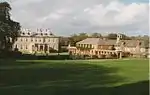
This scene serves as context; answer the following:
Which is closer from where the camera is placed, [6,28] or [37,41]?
[6,28]

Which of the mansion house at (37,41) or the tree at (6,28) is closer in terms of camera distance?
the tree at (6,28)

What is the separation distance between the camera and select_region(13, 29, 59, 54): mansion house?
123 meters

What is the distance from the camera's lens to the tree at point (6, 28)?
226 feet

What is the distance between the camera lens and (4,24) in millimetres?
69438

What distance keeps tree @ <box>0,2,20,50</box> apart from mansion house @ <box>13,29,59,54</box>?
4815 cm

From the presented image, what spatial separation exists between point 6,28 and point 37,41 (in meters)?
55.8

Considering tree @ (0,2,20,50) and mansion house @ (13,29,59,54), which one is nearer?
tree @ (0,2,20,50)

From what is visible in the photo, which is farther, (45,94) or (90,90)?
(90,90)

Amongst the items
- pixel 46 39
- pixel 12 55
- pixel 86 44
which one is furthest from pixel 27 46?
pixel 12 55

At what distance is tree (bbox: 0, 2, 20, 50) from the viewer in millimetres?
68875

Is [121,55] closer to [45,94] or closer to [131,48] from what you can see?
[131,48]

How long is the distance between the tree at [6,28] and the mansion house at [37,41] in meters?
48.2

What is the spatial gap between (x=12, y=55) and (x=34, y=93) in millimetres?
53652

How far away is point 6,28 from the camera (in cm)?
7088
